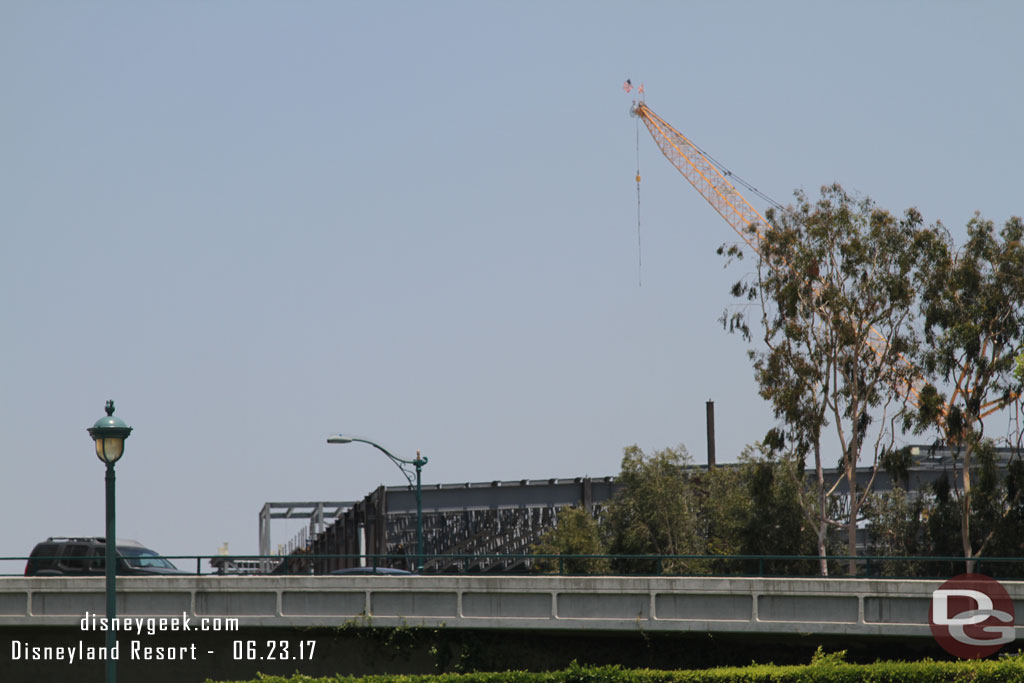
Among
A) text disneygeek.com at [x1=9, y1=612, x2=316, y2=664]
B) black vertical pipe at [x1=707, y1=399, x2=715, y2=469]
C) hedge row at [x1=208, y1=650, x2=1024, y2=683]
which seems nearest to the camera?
hedge row at [x1=208, y1=650, x2=1024, y2=683]

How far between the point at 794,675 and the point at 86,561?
934 inches

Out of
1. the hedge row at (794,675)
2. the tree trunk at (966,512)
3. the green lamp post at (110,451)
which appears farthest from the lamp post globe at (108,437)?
the tree trunk at (966,512)

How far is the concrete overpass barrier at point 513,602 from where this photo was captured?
3272 centimetres

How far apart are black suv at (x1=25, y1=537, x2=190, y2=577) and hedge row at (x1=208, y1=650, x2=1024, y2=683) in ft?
33.4

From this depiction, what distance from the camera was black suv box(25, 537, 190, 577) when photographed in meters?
39.1

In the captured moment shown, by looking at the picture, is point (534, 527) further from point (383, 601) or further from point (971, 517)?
point (383, 601)

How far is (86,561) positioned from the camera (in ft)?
137

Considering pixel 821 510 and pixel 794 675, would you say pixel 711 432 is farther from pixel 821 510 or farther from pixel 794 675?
pixel 794 675

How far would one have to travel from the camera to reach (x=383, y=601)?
34.3 meters

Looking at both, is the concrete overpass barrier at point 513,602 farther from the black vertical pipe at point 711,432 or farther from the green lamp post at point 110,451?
the black vertical pipe at point 711,432
